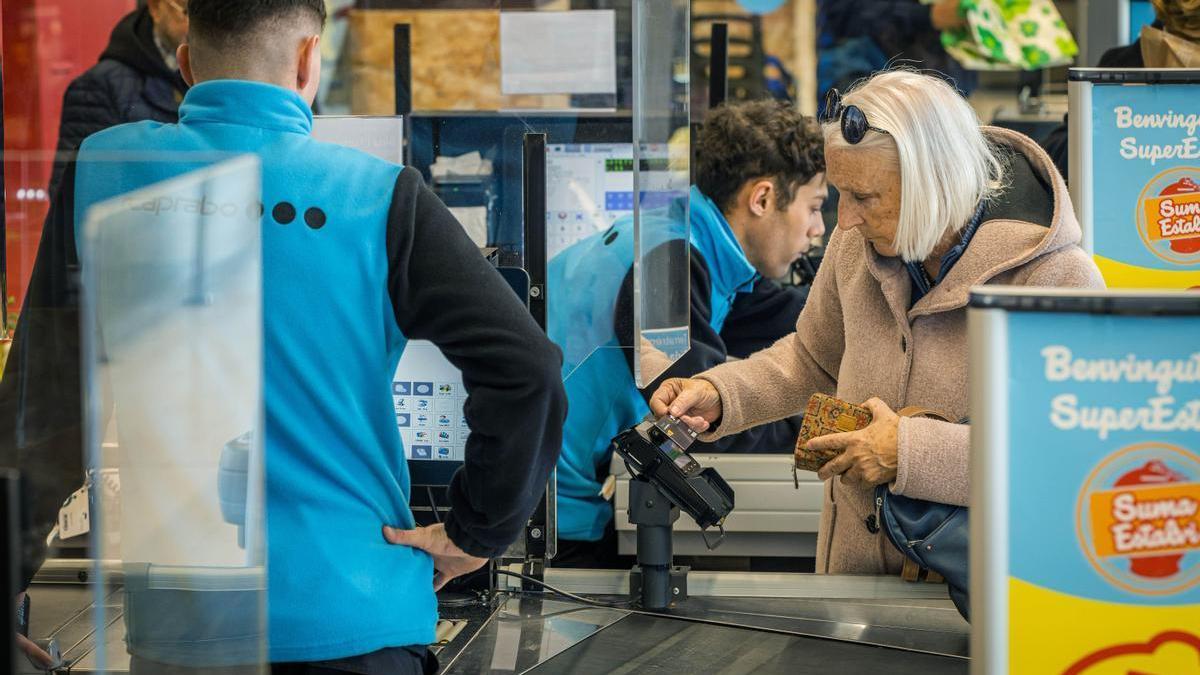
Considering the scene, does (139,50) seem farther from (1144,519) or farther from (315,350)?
(1144,519)

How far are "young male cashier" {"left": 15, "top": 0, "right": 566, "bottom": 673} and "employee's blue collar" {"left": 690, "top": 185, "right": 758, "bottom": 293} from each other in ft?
5.19

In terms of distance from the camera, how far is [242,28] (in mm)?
1637

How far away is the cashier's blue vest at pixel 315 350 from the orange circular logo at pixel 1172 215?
1478 mm

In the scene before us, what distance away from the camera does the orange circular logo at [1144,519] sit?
136 cm

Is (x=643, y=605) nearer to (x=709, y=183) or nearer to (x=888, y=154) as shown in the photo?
(x=888, y=154)

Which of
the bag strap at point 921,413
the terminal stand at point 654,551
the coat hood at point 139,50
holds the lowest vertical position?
the terminal stand at point 654,551

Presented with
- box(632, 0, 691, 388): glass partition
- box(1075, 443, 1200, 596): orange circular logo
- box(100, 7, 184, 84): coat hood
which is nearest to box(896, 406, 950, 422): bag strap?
box(632, 0, 691, 388): glass partition

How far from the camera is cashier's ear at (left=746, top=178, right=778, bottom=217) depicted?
3.35 meters

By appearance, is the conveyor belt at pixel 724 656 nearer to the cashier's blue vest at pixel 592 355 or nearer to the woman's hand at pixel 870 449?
the woman's hand at pixel 870 449

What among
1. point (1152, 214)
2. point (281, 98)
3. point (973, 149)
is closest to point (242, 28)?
point (281, 98)

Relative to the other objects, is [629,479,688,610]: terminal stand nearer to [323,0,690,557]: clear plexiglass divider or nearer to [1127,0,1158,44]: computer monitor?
[323,0,690,557]: clear plexiglass divider

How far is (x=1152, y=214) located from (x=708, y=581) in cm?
101

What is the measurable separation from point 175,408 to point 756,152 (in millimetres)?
2369

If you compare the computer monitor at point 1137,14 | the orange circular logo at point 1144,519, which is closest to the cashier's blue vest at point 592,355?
the orange circular logo at point 1144,519
